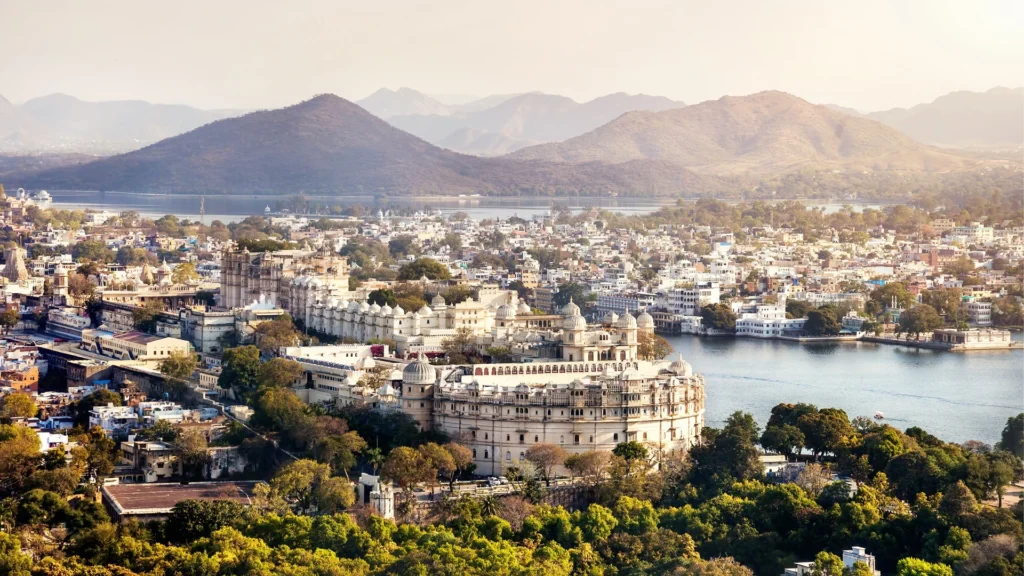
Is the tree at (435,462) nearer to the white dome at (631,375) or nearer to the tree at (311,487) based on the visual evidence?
the tree at (311,487)

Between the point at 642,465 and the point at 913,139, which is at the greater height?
the point at 913,139

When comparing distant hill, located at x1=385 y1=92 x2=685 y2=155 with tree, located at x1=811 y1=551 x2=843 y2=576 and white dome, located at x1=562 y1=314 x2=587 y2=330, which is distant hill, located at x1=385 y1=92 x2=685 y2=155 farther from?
tree, located at x1=811 y1=551 x2=843 y2=576

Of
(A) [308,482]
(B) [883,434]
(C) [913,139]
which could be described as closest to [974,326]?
(B) [883,434]

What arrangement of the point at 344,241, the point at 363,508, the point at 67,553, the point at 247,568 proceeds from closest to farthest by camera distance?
the point at 247,568 < the point at 67,553 < the point at 363,508 < the point at 344,241

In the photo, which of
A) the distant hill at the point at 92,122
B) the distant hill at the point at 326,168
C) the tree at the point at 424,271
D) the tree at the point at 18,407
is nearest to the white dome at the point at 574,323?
the tree at the point at 18,407

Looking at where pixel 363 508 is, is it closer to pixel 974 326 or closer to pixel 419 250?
pixel 974 326

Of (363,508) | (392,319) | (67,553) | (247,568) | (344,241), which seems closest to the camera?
(247,568)

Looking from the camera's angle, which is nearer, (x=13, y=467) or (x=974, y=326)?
(x=13, y=467)

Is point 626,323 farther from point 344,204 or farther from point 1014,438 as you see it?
point 344,204
